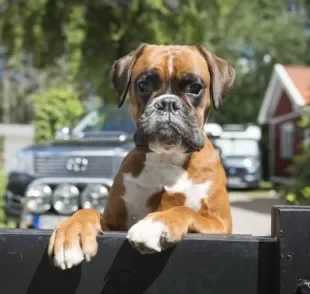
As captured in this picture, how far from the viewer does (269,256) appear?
1514mm

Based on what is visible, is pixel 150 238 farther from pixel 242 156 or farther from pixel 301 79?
pixel 301 79

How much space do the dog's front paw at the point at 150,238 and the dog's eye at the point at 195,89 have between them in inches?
38.0

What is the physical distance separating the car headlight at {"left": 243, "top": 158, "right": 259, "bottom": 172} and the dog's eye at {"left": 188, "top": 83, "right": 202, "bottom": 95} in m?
20.8

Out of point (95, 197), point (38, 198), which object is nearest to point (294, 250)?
point (95, 197)

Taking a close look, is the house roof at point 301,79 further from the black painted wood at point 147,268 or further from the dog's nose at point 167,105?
the black painted wood at point 147,268

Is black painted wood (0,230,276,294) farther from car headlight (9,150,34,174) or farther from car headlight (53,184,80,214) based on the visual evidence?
car headlight (9,150,34,174)

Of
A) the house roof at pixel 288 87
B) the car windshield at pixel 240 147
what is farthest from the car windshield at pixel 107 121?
the car windshield at pixel 240 147

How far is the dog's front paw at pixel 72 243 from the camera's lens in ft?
5.21

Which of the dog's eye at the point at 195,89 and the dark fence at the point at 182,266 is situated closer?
the dark fence at the point at 182,266

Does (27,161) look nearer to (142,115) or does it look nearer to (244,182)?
(142,115)

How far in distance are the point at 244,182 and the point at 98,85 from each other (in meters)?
12.5

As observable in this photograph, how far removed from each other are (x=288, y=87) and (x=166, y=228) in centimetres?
2383

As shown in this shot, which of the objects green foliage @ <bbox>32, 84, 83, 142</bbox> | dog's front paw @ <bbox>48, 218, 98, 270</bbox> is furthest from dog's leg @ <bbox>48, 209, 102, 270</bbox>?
green foliage @ <bbox>32, 84, 83, 142</bbox>

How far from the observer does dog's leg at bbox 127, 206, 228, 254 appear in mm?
1602
